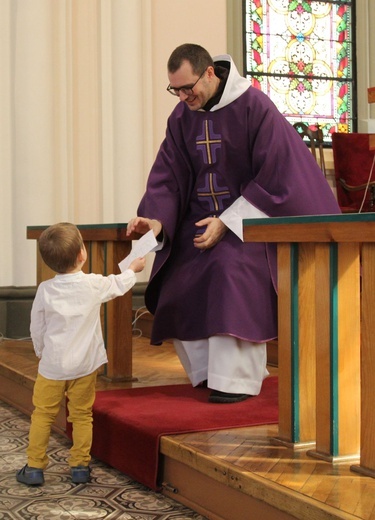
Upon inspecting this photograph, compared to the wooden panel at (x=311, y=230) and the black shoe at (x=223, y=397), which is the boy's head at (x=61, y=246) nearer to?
the wooden panel at (x=311, y=230)

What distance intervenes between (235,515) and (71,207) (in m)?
4.72

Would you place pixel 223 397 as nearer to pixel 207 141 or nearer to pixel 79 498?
pixel 79 498

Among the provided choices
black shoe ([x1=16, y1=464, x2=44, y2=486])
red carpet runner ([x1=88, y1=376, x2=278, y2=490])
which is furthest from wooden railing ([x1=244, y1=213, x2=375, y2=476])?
black shoe ([x1=16, y1=464, x2=44, y2=486])

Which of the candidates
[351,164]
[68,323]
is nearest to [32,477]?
[68,323]

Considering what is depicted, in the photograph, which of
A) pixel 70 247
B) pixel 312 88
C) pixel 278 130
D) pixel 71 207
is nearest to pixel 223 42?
pixel 312 88

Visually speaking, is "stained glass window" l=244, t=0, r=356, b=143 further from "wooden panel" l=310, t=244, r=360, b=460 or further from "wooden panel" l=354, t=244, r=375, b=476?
"wooden panel" l=354, t=244, r=375, b=476

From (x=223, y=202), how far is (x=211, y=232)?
29 cm

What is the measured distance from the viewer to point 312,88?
930 cm

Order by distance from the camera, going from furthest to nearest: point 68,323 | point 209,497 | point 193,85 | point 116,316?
point 116,316 < point 193,85 < point 68,323 < point 209,497

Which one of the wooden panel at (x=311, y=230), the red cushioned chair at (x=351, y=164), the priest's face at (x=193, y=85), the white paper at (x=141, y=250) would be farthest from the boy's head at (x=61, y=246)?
the red cushioned chair at (x=351, y=164)

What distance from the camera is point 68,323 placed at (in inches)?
152

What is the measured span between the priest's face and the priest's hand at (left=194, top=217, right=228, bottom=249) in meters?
0.62

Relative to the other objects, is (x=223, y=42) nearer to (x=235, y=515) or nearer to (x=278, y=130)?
(x=278, y=130)

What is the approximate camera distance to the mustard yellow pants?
3867mm
